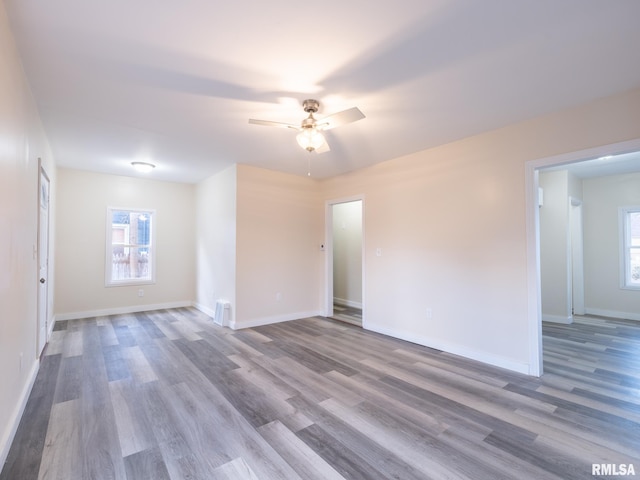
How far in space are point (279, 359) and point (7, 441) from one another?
2145 mm

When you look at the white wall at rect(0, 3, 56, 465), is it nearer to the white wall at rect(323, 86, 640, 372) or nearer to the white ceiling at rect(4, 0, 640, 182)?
the white ceiling at rect(4, 0, 640, 182)

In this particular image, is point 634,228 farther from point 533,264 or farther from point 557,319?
point 533,264

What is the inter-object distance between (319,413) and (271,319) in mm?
2766

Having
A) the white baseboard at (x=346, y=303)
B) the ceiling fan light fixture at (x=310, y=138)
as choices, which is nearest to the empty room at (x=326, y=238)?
the ceiling fan light fixture at (x=310, y=138)

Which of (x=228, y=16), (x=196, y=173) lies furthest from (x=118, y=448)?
(x=196, y=173)

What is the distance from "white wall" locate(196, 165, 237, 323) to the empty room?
61mm

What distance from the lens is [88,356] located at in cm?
342

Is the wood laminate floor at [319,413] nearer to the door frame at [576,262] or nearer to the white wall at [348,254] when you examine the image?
the door frame at [576,262]

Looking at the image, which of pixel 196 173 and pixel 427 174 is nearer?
pixel 427 174

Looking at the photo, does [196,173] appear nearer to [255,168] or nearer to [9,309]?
[255,168]

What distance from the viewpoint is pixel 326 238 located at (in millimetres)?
5496

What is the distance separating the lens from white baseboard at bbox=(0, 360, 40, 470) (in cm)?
174

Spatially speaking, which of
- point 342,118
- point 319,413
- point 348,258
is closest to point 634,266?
point 348,258

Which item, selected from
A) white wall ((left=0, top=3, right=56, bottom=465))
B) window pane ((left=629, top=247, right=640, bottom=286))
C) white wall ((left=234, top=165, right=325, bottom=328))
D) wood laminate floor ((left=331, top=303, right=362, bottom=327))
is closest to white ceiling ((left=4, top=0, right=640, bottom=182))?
white wall ((left=0, top=3, right=56, bottom=465))
